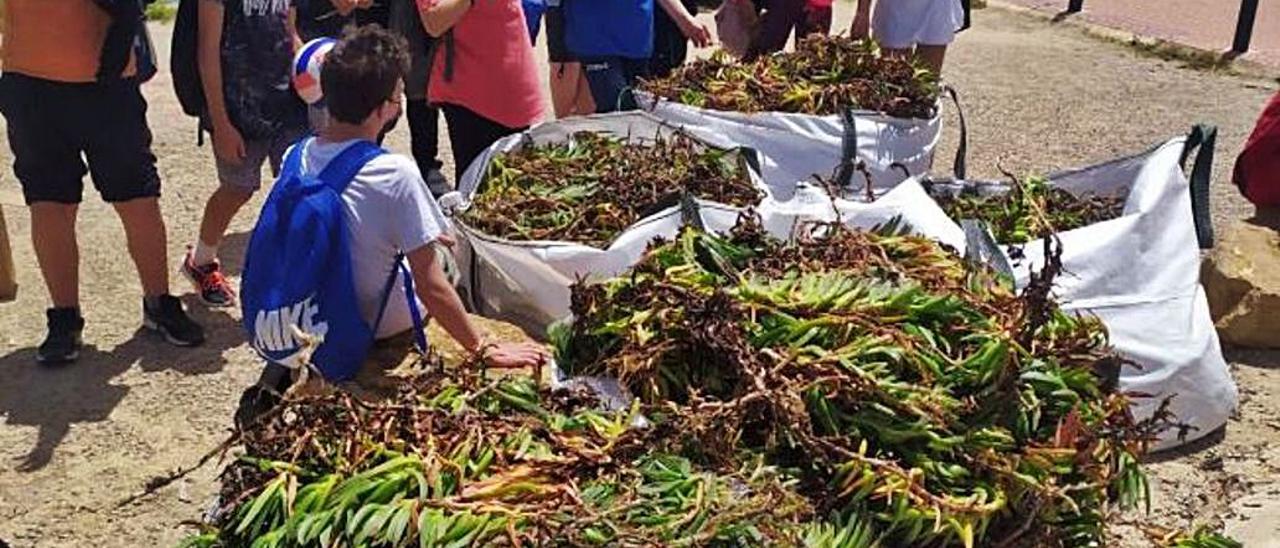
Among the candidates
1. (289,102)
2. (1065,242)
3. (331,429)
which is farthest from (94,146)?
(1065,242)

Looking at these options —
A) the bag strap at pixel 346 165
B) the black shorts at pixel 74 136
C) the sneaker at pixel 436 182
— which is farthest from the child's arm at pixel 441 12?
the bag strap at pixel 346 165

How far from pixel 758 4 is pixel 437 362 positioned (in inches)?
181

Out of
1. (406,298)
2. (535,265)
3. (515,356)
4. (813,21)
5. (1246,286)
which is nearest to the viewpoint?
(515,356)

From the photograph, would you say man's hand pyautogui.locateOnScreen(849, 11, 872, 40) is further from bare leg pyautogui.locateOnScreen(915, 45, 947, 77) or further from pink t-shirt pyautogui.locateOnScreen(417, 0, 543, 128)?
pink t-shirt pyautogui.locateOnScreen(417, 0, 543, 128)

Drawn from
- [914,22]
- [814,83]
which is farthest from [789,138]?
[914,22]

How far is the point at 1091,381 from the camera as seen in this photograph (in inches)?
106

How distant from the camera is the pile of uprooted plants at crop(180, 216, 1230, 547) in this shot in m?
2.21

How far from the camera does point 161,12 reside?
10508 millimetres

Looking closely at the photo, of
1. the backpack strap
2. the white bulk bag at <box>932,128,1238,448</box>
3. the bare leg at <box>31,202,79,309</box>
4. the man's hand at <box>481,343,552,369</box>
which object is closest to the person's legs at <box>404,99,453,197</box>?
the bare leg at <box>31,202,79,309</box>

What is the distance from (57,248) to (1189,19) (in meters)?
9.45

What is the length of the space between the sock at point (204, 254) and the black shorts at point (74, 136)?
1.82 feet

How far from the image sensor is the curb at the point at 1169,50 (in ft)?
30.9

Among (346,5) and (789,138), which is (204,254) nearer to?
(346,5)

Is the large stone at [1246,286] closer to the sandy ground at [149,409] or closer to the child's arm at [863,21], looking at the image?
the sandy ground at [149,409]
